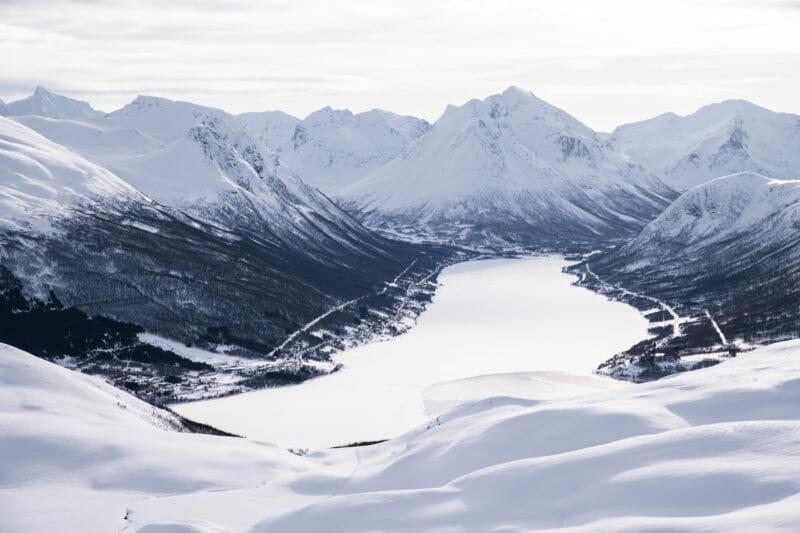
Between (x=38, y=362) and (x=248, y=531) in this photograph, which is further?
(x=38, y=362)

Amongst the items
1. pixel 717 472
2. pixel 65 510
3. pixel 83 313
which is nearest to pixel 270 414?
pixel 83 313

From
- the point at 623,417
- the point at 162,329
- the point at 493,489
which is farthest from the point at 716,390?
the point at 162,329

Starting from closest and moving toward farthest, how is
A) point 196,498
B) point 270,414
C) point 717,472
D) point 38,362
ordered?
point 717,472 < point 196,498 < point 38,362 < point 270,414

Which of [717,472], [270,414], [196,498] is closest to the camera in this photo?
[717,472]

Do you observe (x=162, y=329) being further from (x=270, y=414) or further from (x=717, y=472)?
(x=717, y=472)

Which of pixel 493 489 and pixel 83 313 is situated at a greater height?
pixel 83 313

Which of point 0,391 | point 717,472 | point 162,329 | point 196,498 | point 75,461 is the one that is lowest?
point 717,472
